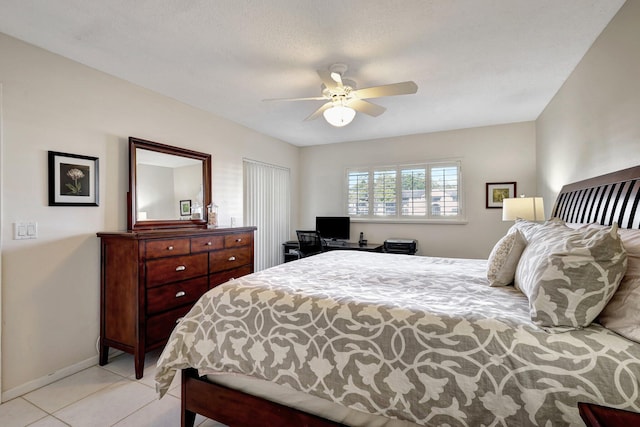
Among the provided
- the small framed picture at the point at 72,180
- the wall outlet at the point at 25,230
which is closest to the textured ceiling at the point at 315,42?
the small framed picture at the point at 72,180

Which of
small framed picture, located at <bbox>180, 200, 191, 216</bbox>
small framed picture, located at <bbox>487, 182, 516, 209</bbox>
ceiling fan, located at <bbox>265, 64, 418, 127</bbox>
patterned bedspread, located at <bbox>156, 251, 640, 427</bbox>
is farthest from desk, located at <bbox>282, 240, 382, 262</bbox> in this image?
patterned bedspread, located at <bbox>156, 251, 640, 427</bbox>

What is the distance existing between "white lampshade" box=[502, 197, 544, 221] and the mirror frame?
3523 millimetres

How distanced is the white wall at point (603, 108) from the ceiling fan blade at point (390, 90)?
1.23 metres

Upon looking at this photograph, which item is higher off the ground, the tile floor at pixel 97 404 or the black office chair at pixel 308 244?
the black office chair at pixel 308 244

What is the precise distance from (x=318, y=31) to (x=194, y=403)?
245 centimetres

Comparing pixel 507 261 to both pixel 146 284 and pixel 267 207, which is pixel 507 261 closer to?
pixel 146 284

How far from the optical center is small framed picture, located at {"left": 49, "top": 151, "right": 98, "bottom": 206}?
2.27m

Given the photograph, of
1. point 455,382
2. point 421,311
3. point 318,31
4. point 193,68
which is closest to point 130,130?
point 193,68

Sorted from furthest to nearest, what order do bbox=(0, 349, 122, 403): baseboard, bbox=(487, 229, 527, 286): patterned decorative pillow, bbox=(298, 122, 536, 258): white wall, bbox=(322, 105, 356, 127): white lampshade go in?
bbox=(298, 122, 536, 258): white wall, bbox=(322, 105, 356, 127): white lampshade, bbox=(0, 349, 122, 403): baseboard, bbox=(487, 229, 527, 286): patterned decorative pillow

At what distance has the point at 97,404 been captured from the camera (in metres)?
1.93

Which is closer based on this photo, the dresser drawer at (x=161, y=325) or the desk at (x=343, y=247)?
the dresser drawer at (x=161, y=325)

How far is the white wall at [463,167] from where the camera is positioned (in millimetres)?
4070

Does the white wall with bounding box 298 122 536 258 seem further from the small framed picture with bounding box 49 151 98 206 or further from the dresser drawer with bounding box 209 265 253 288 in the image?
the small framed picture with bounding box 49 151 98 206

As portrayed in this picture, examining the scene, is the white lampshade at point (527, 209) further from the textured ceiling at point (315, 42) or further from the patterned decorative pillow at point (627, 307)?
the patterned decorative pillow at point (627, 307)
